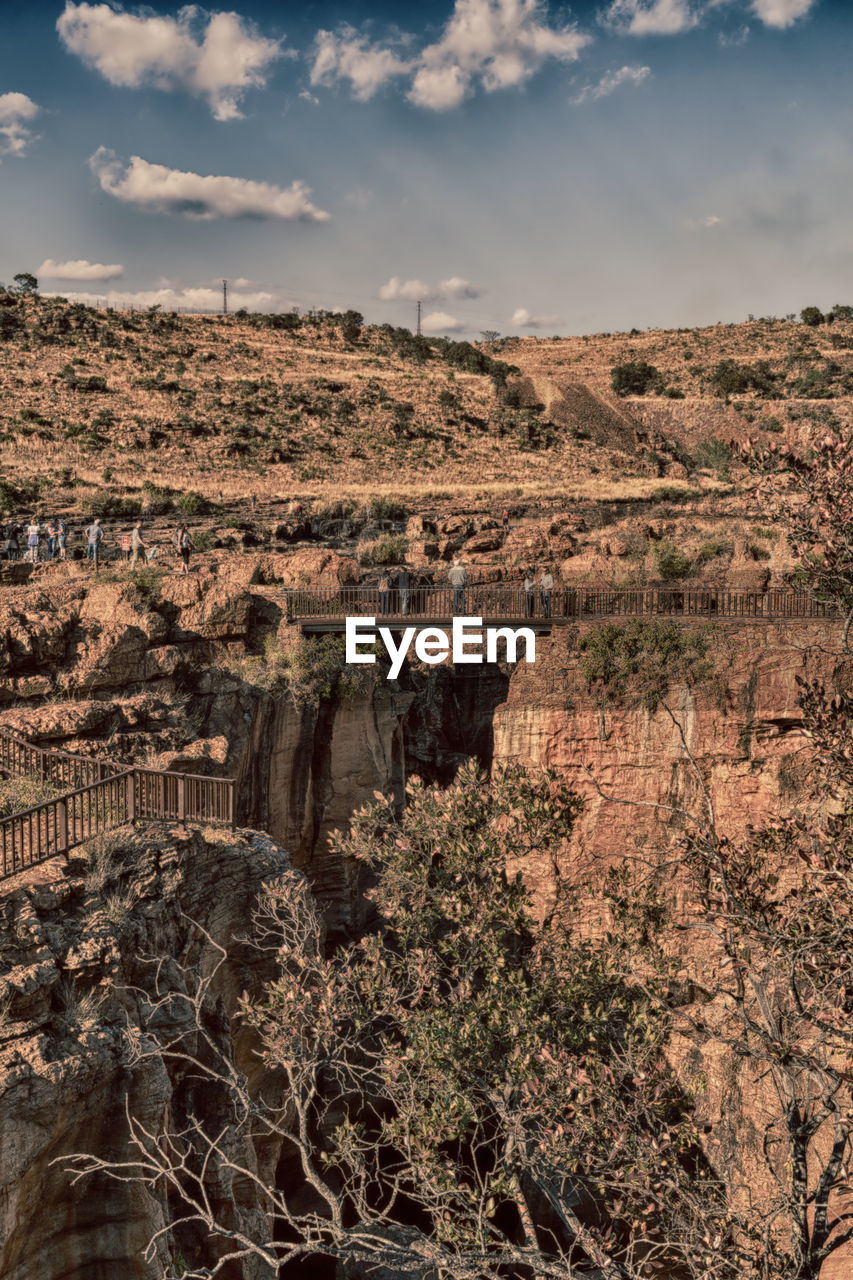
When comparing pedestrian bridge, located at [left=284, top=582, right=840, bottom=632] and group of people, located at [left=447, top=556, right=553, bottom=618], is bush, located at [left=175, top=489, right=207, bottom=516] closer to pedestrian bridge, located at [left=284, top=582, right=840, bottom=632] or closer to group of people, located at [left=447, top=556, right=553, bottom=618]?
pedestrian bridge, located at [left=284, top=582, right=840, bottom=632]

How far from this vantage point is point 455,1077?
973 cm

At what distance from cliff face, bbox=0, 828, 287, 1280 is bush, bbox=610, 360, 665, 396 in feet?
219

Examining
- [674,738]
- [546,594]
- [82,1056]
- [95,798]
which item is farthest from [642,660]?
[82,1056]

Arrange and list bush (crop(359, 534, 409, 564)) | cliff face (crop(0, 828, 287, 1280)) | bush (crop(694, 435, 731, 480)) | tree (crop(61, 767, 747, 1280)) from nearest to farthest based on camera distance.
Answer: tree (crop(61, 767, 747, 1280)) → cliff face (crop(0, 828, 287, 1280)) → bush (crop(359, 534, 409, 564)) → bush (crop(694, 435, 731, 480))

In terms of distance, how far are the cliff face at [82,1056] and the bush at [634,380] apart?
6670cm

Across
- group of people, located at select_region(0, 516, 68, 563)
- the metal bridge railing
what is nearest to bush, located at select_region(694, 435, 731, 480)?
group of people, located at select_region(0, 516, 68, 563)

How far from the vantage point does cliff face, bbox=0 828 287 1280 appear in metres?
7.43

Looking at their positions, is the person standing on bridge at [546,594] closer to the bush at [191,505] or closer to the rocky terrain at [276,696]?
the rocky terrain at [276,696]

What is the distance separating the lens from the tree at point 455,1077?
7277 millimetres

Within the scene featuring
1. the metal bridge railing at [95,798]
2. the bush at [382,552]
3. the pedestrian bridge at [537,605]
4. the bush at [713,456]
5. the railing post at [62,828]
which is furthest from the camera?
the bush at [713,456]

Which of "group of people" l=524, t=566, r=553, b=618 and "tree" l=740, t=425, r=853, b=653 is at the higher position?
"tree" l=740, t=425, r=853, b=653

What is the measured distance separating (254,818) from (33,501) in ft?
76.2

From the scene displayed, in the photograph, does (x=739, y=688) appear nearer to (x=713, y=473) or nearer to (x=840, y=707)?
(x=840, y=707)

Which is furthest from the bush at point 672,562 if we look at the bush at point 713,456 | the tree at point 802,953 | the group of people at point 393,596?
the tree at point 802,953
